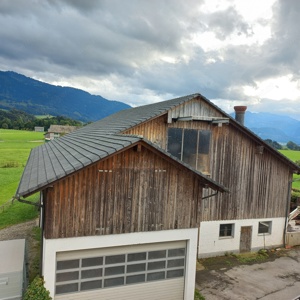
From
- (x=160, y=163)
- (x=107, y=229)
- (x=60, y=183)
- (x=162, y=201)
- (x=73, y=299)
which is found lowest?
(x=73, y=299)

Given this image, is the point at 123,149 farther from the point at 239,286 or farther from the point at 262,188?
the point at 262,188

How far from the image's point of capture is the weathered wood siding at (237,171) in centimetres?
1492

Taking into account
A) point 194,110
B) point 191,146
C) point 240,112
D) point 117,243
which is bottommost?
point 117,243

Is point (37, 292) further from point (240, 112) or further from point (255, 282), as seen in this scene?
point (240, 112)

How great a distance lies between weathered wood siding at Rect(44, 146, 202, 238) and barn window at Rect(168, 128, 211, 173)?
4.47 m

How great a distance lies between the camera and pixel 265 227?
57.2 ft

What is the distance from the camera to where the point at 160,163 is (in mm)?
9867

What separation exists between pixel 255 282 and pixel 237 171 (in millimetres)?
5690

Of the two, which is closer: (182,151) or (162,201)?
(162,201)

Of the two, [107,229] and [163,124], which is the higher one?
[163,124]

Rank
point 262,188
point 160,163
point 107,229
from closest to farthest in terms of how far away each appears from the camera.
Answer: point 107,229 < point 160,163 < point 262,188

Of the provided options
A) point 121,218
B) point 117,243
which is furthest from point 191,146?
point 117,243

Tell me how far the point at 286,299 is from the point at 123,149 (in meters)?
9.30

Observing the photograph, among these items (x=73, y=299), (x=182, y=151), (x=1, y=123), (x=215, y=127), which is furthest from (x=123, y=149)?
(x=1, y=123)
